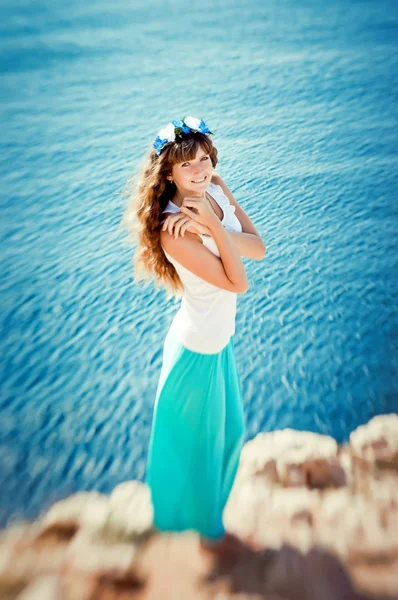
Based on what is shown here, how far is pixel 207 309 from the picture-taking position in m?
1.93

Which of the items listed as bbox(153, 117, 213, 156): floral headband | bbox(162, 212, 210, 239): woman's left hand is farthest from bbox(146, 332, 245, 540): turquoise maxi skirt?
bbox(153, 117, 213, 156): floral headband

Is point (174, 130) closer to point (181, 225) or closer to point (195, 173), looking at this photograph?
point (195, 173)

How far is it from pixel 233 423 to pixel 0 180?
15.9ft

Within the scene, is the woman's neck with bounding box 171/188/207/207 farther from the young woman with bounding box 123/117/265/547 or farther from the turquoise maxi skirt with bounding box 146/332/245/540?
the turquoise maxi skirt with bounding box 146/332/245/540

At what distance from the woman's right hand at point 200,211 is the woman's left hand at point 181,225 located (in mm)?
16

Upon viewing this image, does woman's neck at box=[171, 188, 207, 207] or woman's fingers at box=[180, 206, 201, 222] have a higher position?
woman's neck at box=[171, 188, 207, 207]

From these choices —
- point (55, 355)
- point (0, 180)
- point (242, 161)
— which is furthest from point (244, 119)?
point (55, 355)

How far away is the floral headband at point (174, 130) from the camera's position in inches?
71.8

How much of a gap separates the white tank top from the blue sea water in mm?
1279

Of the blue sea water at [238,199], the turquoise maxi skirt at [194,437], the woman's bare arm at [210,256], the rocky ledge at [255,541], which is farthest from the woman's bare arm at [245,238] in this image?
the blue sea water at [238,199]

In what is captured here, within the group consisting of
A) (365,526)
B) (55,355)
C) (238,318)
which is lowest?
(365,526)

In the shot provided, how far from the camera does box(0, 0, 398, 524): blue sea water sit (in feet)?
10.7

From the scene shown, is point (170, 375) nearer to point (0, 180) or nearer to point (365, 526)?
point (365, 526)

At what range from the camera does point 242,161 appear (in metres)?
5.90
